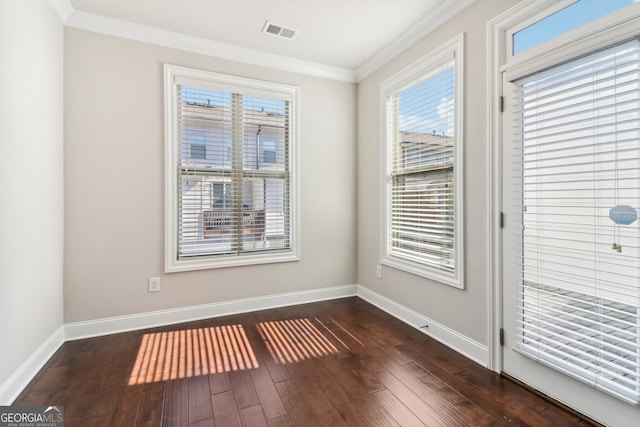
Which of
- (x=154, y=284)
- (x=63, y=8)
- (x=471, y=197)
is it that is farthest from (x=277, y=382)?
(x=63, y=8)

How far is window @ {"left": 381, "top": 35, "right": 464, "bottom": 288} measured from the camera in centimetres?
241

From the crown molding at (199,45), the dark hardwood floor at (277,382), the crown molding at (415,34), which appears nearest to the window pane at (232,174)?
the crown molding at (199,45)

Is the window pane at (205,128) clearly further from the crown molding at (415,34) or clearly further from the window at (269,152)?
the crown molding at (415,34)

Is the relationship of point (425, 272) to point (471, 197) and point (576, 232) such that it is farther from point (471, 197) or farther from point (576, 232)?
point (576, 232)

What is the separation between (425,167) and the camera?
276 cm

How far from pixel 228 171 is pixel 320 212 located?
1.14m

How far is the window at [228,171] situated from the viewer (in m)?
2.91

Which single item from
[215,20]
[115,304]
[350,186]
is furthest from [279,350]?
[215,20]

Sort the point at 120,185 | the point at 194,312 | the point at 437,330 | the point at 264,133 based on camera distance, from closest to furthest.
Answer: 1. the point at 437,330
2. the point at 120,185
3. the point at 194,312
4. the point at 264,133

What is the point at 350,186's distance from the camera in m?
3.75

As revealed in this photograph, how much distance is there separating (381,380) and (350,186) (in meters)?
2.27

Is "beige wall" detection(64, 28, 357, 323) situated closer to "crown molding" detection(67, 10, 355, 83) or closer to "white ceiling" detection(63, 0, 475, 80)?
"crown molding" detection(67, 10, 355, 83)

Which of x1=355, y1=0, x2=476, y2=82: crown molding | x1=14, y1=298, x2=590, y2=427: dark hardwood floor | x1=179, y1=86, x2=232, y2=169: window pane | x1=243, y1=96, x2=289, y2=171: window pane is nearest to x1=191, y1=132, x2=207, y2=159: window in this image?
x1=179, y1=86, x2=232, y2=169: window pane

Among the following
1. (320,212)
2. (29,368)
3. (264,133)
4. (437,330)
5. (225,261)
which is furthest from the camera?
(320,212)
